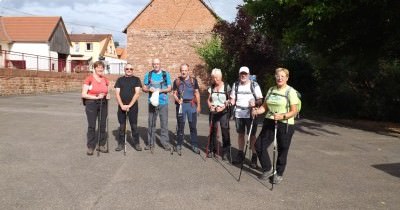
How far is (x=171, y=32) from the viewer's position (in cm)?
3503

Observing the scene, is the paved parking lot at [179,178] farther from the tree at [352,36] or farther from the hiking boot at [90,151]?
the tree at [352,36]

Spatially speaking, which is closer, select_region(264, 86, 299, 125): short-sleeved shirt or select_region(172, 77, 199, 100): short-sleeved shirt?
select_region(264, 86, 299, 125): short-sleeved shirt

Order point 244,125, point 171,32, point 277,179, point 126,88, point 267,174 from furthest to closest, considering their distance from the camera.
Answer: point 171,32 → point 126,88 → point 244,125 → point 267,174 → point 277,179

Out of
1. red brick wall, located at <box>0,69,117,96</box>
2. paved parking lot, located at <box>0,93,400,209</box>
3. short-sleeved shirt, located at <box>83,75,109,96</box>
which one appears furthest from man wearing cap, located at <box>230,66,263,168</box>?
red brick wall, located at <box>0,69,117,96</box>

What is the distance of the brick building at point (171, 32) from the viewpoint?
114 feet

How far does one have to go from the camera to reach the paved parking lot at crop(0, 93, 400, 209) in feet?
17.7

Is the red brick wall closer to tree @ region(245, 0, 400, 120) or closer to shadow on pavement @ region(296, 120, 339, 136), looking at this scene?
tree @ region(245, 0, 400, 120)

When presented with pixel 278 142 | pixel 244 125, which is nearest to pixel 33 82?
pixel 244 125

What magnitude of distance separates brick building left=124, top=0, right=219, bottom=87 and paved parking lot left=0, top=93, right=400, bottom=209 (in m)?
25.1

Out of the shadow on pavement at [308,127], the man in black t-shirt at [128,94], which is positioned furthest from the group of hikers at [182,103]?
the shadow on pavement at [308,127]

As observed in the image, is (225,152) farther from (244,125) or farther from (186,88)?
(186,88)

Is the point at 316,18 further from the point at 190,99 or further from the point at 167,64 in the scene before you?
the point at 167,64

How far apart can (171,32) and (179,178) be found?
29.4 meters

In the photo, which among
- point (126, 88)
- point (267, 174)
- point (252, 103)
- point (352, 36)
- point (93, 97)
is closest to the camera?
point (267, 174)
